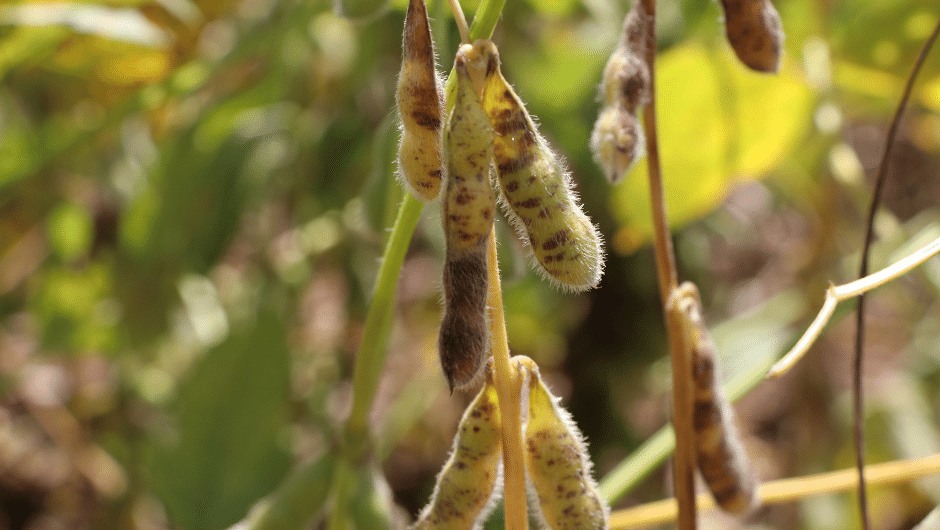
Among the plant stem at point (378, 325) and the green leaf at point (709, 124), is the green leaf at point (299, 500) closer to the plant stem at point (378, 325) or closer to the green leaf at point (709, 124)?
the plant stem at point (378, 325)

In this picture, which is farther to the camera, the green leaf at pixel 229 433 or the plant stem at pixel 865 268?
the green leaf at pixel 229 433

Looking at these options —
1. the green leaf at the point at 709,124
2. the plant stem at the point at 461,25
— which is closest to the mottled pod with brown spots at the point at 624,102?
the plant stem at the point at 461,25

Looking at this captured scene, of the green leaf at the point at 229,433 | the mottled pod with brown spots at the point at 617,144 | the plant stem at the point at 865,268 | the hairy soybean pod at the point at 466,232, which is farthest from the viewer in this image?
the green leaf at the point at 229,433

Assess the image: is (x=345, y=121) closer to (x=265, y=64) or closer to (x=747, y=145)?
(x=265, y=64)

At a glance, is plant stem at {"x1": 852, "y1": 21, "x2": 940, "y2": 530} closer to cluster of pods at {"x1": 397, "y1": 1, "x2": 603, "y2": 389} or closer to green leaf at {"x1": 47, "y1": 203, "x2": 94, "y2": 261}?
cluster of pods at {"x1": 397, "y1": 1, "x2": 603, "y2": 389}

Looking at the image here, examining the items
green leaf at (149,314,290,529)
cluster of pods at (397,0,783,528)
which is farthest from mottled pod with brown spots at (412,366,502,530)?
green leaf at (149,314,290,529)

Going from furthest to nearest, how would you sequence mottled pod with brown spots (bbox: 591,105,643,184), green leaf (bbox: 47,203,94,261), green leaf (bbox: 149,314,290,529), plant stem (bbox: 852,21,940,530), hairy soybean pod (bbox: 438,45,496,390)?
green leaf (bbox: 47,203,94,261) < green leaf (bbox: 149,314,290,529) < plant stem (bbox: 852,21,940,530) < mottled pod with brown spots (bbox: 591,105,643,184) < hairy soybean pod (bbox: 438,45,496,390)

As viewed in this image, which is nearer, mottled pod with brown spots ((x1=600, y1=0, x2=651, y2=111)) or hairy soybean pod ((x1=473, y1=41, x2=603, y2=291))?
hairy soybean pod ((x1=473, y1=41, x2=603, y2=291))
